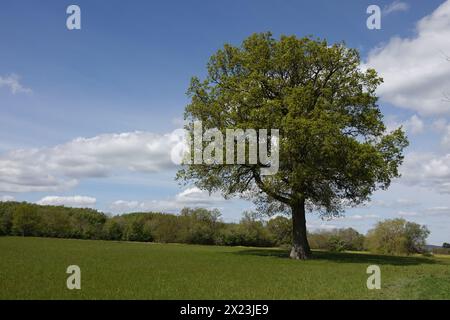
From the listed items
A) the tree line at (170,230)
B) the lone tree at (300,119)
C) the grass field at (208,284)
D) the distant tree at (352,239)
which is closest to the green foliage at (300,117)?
the lone tree at (300,119)

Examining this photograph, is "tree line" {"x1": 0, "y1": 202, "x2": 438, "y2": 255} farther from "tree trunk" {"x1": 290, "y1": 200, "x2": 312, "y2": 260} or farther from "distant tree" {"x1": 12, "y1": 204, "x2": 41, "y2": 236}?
"tree trunk" {"x1": 290, "y1": 200, "x2": 312, "y2": 260}

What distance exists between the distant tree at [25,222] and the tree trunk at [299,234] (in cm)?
8539

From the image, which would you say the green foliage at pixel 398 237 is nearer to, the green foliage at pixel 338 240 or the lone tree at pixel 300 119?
the green foliage at pixel 338 240

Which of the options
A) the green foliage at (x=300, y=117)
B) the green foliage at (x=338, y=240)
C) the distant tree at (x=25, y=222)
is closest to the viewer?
the green foliage at (x=300, y=117)

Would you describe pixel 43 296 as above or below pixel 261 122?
below

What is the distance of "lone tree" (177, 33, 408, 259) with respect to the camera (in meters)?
34.6

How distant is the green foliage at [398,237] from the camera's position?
76.2 m

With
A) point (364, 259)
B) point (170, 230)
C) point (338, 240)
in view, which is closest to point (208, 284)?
point (364, 259)

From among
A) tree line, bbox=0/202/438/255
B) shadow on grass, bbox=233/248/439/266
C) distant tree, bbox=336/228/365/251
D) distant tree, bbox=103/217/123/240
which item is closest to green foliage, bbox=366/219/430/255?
tree line, bbox=0/202/438/255

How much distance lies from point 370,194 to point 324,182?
4100 mm

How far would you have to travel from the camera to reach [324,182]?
39.2 meters
